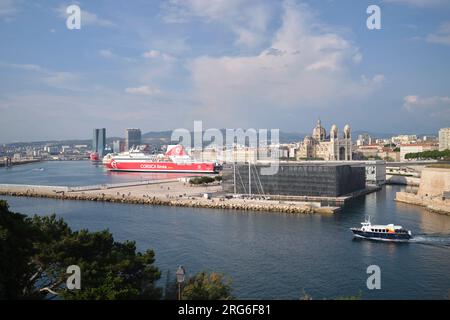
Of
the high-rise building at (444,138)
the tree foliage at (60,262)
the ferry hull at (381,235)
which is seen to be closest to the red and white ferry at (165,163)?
the ferry hull at (381,235)

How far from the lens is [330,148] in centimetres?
5684

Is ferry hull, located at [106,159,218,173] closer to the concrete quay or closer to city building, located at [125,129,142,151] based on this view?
the concrete quay

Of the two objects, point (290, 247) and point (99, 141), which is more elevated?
point (99, 141)

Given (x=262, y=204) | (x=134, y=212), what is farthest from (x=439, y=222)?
(x=134, y=212)

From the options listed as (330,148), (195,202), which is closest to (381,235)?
(195,202)

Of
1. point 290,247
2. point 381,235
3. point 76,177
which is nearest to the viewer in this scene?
point 290,247

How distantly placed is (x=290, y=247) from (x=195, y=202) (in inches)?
339

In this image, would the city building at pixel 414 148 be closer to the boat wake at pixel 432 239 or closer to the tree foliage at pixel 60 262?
the boat wake at pixel 432 239

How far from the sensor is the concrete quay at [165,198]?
58.3 ft

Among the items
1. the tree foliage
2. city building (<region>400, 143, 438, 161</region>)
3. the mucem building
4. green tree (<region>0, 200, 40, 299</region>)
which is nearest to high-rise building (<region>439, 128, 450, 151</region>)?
city building (<region>400, 143, 438, 161</region>)

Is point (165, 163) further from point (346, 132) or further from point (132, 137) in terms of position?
point (132, 137)

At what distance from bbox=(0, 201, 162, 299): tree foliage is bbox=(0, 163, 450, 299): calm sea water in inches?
113
